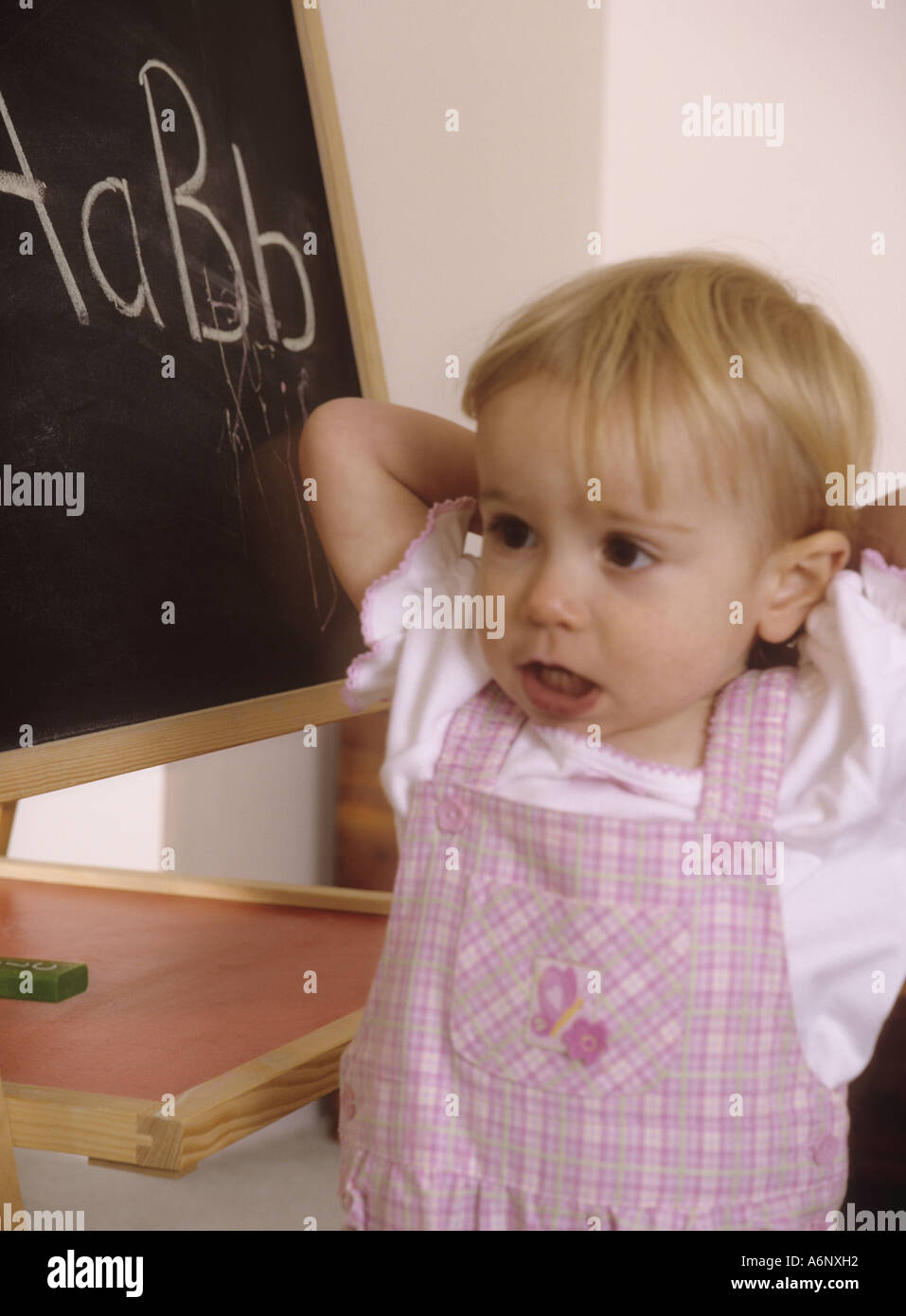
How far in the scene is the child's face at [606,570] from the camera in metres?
0.73

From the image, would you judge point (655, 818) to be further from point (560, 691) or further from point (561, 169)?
point (561, 169)

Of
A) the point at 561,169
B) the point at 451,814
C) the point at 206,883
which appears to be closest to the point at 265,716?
the point at 206,883

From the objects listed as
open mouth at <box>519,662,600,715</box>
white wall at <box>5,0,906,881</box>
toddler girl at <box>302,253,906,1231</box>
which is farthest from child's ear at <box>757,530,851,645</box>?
white wall at <box>5,0,906,881</box>

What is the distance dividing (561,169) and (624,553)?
1.50 metres

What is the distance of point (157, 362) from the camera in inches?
41.7

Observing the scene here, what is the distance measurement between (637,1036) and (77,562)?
20.3 inches

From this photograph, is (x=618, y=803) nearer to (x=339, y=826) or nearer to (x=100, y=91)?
(x=100, y=91)

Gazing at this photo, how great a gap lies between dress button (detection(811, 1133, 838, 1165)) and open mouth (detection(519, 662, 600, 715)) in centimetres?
29

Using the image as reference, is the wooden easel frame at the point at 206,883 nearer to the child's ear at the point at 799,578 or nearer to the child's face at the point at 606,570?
the child's face at the point at 606,570

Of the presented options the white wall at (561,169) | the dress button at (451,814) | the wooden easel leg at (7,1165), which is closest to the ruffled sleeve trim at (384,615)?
the dress button at (451,814)

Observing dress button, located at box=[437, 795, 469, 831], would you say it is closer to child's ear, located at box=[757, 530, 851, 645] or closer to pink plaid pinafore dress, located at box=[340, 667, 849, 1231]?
pink plaid pinafore dress, located at box=[340, 667, 849, 1231]

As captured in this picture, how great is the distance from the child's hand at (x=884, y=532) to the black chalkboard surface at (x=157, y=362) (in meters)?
0.53

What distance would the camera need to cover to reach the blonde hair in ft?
2.37

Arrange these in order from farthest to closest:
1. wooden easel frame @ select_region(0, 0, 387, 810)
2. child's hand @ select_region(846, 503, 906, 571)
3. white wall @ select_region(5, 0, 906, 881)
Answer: white wall @ select_region(5, 0, 906, 881) → wooden easel frame @ select_region(0, 0, 387, 810) → child's hand @ select_region(846, 503, 906, 571)
